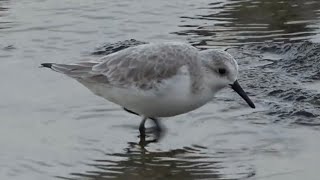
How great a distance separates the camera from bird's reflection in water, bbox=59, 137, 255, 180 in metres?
6.27

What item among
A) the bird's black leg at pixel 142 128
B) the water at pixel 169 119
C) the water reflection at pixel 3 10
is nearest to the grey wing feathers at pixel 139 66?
the bird's black leg at pixel 142 128

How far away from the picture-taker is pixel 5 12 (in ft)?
36.4

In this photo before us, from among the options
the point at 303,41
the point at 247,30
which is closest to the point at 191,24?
the point at 247,30

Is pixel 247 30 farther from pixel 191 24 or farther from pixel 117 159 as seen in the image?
pixel 117 159

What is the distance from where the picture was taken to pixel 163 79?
21.9ft

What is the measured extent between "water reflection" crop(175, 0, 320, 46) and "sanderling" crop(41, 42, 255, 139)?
2.77 meters

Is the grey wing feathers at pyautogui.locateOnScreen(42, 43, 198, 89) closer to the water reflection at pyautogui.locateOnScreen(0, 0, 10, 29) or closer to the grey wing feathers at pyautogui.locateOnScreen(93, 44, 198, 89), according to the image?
the grey wing feathers at pyautogui.locateOnScreen(93, 44, 198, 89)

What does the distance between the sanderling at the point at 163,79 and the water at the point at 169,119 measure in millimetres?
357

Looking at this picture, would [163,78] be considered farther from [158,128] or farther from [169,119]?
[169,119]

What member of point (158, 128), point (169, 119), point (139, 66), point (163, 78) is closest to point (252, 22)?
point (169, 119)

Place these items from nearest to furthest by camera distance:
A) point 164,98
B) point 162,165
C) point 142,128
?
point 162,165 < point 164,98 < point 142,128

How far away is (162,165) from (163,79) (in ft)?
2.22

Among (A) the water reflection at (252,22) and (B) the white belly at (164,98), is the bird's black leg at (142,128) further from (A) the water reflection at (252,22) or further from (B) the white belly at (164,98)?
(A) the water reflection at (252,22)

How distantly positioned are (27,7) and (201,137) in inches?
198
